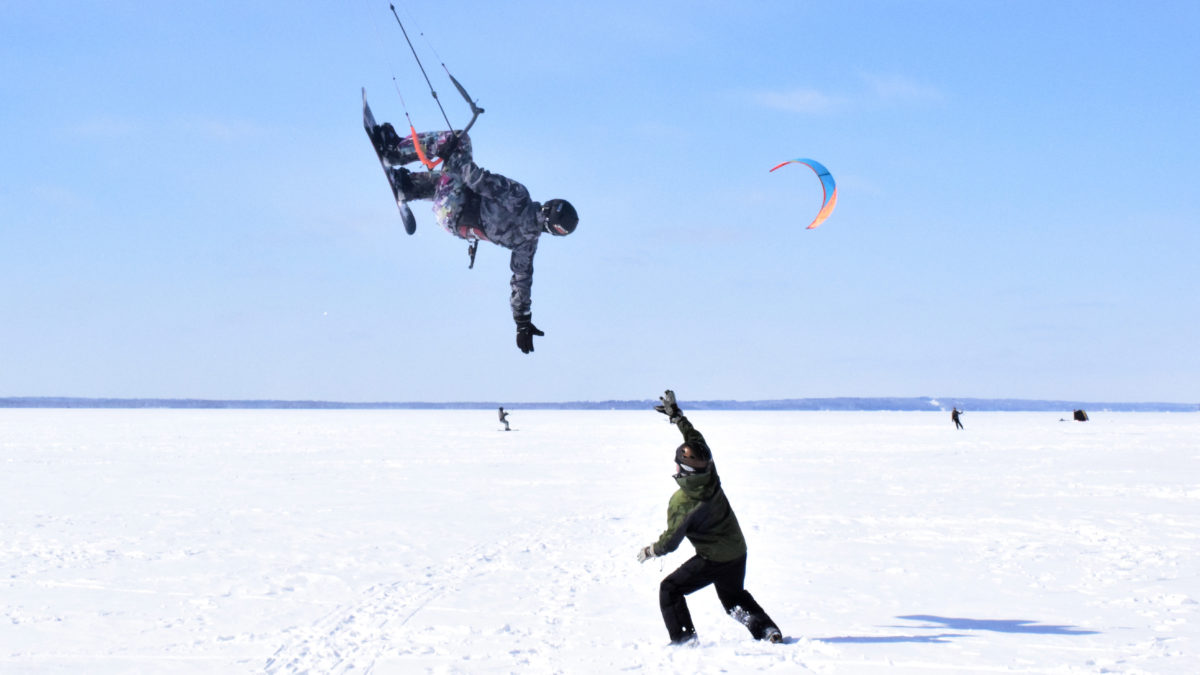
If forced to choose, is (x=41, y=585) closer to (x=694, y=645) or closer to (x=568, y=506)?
(x=694, y=645)

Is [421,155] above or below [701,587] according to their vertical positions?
above

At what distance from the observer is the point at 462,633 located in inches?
250

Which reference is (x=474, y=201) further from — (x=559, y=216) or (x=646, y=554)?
(x=646, y=554)

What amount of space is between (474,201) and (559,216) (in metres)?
0.52

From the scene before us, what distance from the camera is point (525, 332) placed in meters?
5.91

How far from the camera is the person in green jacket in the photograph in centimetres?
544

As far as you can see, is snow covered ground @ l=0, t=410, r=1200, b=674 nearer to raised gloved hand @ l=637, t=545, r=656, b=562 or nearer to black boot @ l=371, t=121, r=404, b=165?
raised gloved hand @ l=637, t=545, r=656, b=562

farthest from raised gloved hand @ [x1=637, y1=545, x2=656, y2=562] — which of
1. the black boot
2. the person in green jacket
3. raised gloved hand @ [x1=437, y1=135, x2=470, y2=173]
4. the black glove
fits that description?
the black boot

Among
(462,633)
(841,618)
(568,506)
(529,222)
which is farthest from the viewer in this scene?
(568,506)

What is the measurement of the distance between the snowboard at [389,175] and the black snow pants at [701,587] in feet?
8.32

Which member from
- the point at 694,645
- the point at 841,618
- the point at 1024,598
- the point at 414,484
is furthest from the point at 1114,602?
the point at 414,484

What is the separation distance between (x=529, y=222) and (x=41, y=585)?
556cm

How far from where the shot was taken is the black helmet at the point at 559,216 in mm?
5434

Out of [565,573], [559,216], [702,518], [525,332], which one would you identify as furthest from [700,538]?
[565,573]
